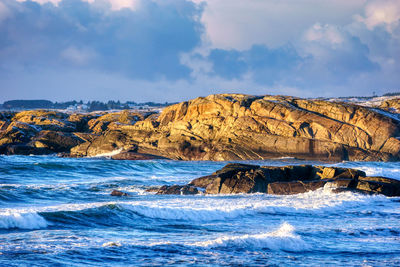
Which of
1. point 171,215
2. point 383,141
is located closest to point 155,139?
point 383,141

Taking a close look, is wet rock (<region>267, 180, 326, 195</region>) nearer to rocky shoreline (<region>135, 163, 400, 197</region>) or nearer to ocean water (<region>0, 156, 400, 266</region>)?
rocky shoreline (<region>135, 163, 400, 197</region>)

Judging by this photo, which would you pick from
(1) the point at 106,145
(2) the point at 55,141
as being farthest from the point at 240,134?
(2) the point at 55,141

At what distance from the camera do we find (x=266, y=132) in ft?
175

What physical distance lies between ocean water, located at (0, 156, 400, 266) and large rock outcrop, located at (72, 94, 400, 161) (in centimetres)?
2578

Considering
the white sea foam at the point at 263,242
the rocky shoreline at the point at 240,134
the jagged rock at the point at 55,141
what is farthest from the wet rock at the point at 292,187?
the jagged rock at the point at 55,141

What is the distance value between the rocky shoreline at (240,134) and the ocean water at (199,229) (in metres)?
26.0

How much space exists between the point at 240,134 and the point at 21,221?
39.8 meters

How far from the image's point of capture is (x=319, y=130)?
169ft

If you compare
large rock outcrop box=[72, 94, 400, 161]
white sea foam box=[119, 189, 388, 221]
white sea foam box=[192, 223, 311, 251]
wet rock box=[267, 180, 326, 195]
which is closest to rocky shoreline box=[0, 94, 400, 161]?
large rock outcrop box=[72, 94, 400, 161]

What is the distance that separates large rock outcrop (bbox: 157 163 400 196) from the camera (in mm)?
25484

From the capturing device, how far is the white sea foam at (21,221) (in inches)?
609

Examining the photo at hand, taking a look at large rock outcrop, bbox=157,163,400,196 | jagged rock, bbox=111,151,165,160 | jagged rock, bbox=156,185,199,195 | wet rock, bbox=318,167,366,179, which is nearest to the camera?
large rock outcrop, bbox=157,163,400,196

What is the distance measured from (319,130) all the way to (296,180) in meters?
25.0

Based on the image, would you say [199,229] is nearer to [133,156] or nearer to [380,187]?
[380,187]
